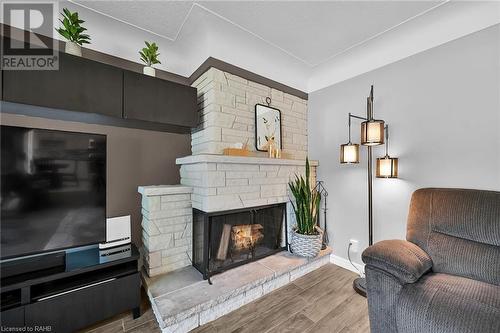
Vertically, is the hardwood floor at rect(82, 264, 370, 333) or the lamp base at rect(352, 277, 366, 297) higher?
the lamp base at rect(352, 277, 366, 297)

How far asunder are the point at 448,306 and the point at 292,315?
3.30 feet

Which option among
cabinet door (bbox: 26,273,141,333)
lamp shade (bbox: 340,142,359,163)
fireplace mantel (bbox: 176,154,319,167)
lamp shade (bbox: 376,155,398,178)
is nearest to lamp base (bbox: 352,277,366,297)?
lamp shade (bbox: 376,155,398,178)

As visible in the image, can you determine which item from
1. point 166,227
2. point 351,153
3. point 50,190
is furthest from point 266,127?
point 50,190

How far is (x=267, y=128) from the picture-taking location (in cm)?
238

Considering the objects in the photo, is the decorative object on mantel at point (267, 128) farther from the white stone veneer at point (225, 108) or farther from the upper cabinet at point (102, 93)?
the upper cabinet at point (102, 93)

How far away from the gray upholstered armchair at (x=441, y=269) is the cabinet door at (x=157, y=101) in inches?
74.5

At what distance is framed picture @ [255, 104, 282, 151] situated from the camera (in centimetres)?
229

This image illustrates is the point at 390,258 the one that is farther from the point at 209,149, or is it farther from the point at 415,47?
the point at 415,47

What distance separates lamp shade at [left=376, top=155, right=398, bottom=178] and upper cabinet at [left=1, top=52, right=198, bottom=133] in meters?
1.83

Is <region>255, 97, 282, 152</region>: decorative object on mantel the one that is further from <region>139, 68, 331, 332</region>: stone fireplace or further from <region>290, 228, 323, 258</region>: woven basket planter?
<region>290, 228, 323, 258</region>: woven basket planter

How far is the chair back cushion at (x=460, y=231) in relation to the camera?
1.30 m

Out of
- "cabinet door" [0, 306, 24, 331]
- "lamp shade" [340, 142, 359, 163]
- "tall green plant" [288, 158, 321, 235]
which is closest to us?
"cabinet door" [0, 306, 24, 331]

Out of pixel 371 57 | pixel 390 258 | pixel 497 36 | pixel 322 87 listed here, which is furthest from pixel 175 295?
pixel 497 36

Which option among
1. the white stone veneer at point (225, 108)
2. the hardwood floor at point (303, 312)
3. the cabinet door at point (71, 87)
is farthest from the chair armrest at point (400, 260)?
the cabinet door at point (71, 87)
